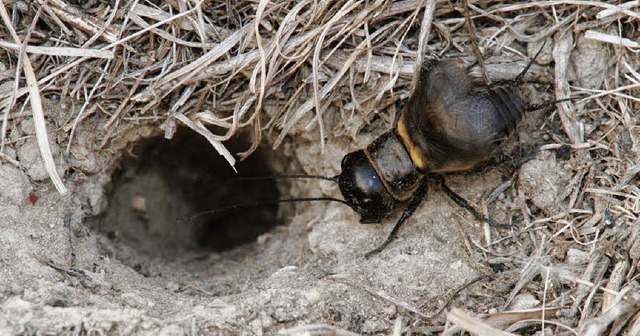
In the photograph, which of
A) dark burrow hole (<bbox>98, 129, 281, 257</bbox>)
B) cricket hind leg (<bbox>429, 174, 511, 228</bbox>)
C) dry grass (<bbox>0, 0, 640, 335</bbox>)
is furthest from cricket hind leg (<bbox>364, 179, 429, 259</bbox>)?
dark burrow hole (<bbox>98, 129, 281, 257</bbox>)

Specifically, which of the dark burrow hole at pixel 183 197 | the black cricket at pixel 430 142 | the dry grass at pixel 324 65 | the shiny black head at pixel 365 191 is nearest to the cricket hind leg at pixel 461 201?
the black cricket at pixel 430 142

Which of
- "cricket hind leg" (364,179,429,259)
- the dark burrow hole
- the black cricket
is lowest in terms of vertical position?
the dark burrow hole

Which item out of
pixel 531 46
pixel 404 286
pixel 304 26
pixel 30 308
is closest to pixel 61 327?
pixel 30 308

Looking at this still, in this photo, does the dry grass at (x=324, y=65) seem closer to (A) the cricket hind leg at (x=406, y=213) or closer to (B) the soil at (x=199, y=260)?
(B) the soil at (x=199, y=260)

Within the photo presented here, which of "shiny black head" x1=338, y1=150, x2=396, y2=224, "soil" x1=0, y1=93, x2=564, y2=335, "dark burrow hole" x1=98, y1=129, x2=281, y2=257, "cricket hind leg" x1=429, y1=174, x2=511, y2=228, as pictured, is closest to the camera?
"soil" x1=0, y1=93, x2=564, y2=335

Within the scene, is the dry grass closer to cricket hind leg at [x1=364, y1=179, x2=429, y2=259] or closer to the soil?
the soil

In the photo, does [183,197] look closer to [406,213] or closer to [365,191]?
[365,191]
